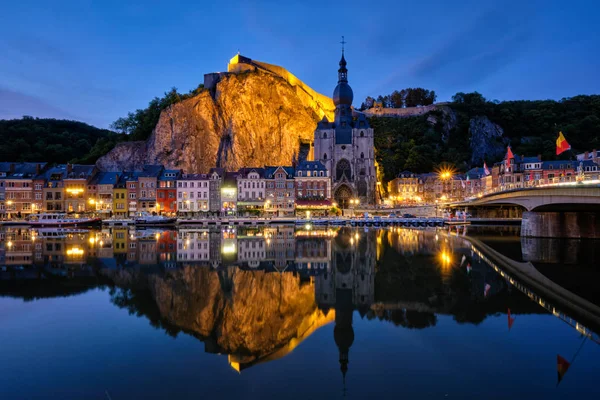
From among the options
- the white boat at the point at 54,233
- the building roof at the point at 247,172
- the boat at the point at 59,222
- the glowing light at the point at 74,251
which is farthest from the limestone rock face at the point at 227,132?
the glowing light at the point at 74,251

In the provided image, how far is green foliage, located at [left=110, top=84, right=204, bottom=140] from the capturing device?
83.2 m

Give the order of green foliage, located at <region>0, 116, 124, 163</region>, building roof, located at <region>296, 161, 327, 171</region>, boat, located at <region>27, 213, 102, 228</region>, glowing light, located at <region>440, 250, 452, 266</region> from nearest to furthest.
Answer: glowing light, located at <region>440, 250, 452, 266</region>
boat, located at <region>27, 213, 102, 228</region>
building roof, located at <region>296, 161, 327, 171</region>
green foliage, located at <region>0, 116, 124, 163</region>

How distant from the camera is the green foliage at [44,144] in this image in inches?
3059

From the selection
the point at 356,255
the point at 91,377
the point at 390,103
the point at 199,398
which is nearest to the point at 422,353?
the point at 199,398

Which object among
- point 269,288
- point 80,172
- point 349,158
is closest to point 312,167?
point 349,158

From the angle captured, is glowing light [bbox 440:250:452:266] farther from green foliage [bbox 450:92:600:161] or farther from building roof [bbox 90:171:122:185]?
green foliage [bbox 450:92:600:161]

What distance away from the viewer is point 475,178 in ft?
255

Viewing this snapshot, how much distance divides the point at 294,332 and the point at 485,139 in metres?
98.4

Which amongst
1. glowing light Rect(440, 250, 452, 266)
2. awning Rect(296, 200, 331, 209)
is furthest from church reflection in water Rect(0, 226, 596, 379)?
awning Rect(296, 200, 331, 209)

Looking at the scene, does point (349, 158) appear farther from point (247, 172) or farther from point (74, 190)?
point (74, 190)

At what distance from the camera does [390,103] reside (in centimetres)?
12206

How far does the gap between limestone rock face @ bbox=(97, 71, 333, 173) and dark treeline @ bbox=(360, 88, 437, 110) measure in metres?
43.1

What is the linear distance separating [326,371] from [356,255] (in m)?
16.1

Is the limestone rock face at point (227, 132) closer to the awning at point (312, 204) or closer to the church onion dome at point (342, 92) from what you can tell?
the church onion dome at point (342, 92)
